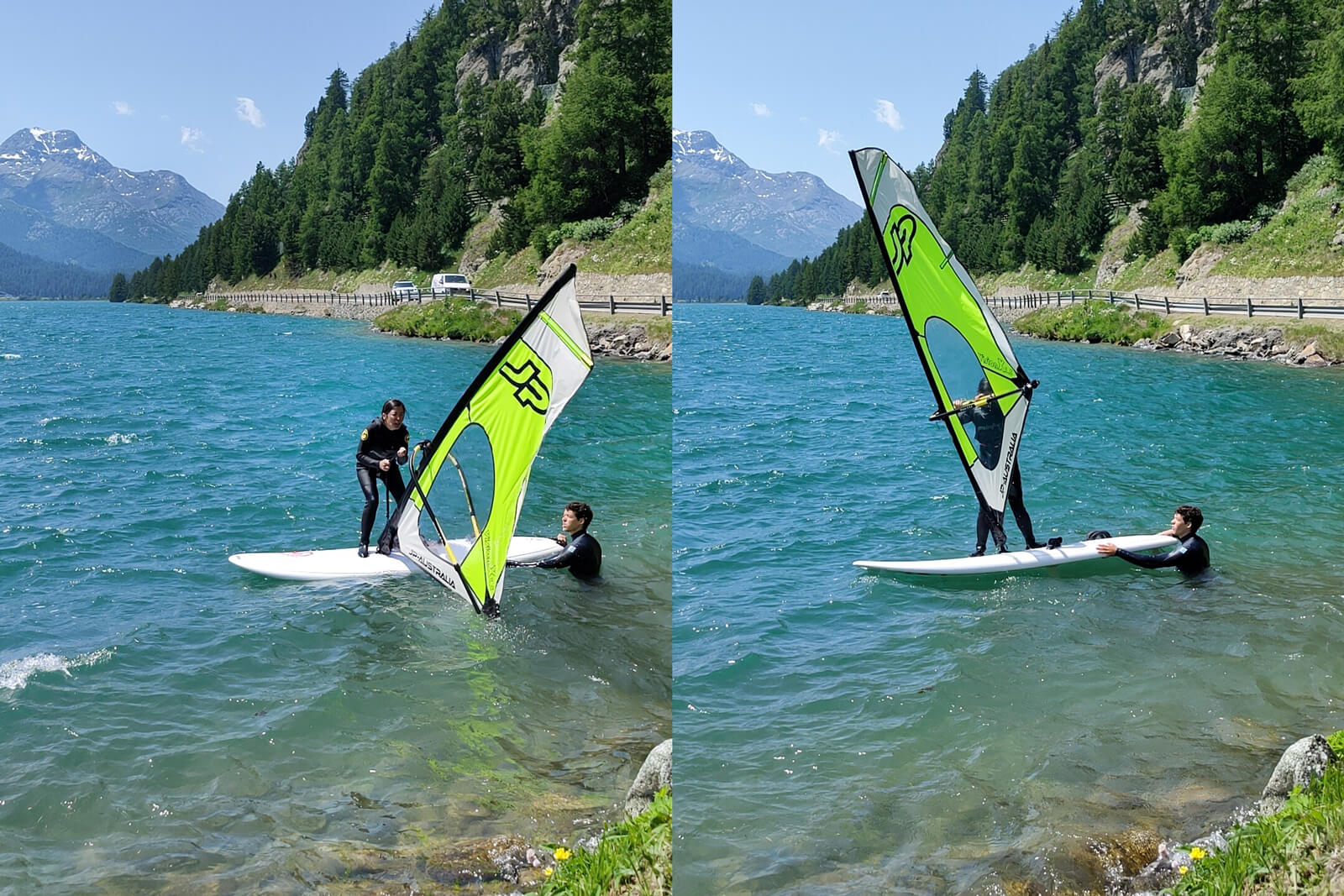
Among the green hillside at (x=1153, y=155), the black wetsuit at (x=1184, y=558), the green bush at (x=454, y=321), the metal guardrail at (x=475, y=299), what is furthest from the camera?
the green hillside at (x=1153, y=155)

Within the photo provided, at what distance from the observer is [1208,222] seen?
42875 mm

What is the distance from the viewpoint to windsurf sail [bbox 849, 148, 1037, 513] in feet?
24.4

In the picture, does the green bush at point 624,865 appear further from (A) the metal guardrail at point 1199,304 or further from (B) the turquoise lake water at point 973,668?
(A) the metal guardrail at point 1199,304

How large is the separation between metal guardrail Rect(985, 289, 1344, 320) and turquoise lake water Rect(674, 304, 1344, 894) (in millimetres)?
14996

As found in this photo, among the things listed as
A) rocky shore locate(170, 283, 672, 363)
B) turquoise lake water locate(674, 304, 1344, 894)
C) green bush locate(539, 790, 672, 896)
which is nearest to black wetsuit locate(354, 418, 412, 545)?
turquoise lake water locate(674, 304, 1344, 894)

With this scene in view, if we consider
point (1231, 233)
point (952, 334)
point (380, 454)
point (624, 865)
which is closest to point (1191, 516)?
point (952, 334)

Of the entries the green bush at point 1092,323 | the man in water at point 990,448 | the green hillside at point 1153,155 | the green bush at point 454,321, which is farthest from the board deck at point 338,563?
the green hillside at point 1153,155

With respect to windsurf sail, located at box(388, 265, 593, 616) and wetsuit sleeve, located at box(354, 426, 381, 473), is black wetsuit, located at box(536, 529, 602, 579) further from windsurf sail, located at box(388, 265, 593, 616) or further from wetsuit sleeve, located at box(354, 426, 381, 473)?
wetsuit sleeve, located at box(354, 426, 381, 473)

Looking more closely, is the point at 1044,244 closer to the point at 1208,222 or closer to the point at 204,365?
the point at 1208,222

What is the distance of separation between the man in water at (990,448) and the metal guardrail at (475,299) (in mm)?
18671

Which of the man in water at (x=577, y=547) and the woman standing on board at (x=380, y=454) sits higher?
the woman standing on board at (x=380, y=454)

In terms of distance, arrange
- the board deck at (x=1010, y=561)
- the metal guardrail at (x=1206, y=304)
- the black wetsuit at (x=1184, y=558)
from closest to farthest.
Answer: the black wetsuit at (x=1184, y=558) → the board deck at (x=1010, y=561) → the metal guardrail at (x=1206, y=304)

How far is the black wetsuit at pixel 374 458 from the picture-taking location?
9000 mm

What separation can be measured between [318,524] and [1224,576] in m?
9.58
